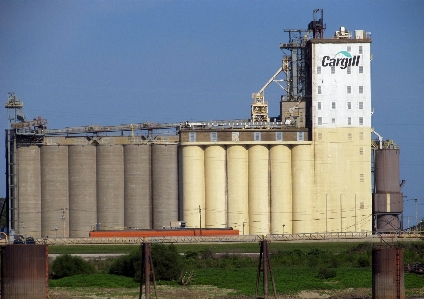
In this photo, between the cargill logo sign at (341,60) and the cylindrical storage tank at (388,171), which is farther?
the cargill logo sign at (341,60)

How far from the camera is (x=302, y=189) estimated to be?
126 metres

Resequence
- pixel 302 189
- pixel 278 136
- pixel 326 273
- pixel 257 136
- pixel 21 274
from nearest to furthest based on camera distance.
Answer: pixel 21 274 < pixel 326 273 < pixel 302 189 < pixel 257 136 < pixel 278 136

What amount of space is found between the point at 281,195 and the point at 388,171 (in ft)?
47.7

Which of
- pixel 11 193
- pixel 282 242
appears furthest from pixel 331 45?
pixel 11 193

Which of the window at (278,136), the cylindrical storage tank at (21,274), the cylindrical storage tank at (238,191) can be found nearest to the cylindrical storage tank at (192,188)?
the cylindrical storage tank at (238,191)

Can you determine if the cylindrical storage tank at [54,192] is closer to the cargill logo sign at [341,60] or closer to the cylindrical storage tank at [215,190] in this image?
the cylindrical storage tank at [215,190]

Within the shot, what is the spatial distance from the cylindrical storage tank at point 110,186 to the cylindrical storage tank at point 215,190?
39.2 ft

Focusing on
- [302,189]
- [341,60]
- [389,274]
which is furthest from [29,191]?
[389,274]

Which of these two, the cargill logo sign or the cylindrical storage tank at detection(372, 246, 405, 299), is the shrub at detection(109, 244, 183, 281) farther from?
the cargill logo sign

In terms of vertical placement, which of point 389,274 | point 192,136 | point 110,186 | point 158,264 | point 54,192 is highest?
point 192,136

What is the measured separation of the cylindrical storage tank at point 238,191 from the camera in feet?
410

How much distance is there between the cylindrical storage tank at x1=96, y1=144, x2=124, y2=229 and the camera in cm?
12862

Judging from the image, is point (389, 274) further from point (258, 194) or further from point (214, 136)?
point (214, 136)

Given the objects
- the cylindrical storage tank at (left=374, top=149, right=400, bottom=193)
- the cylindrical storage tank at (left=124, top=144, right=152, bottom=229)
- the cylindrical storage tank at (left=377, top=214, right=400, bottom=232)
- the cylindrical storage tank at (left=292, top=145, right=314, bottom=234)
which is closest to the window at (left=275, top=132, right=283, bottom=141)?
the cylindrical storage tank at (left=292, top=145, right=314, bottom=234)
